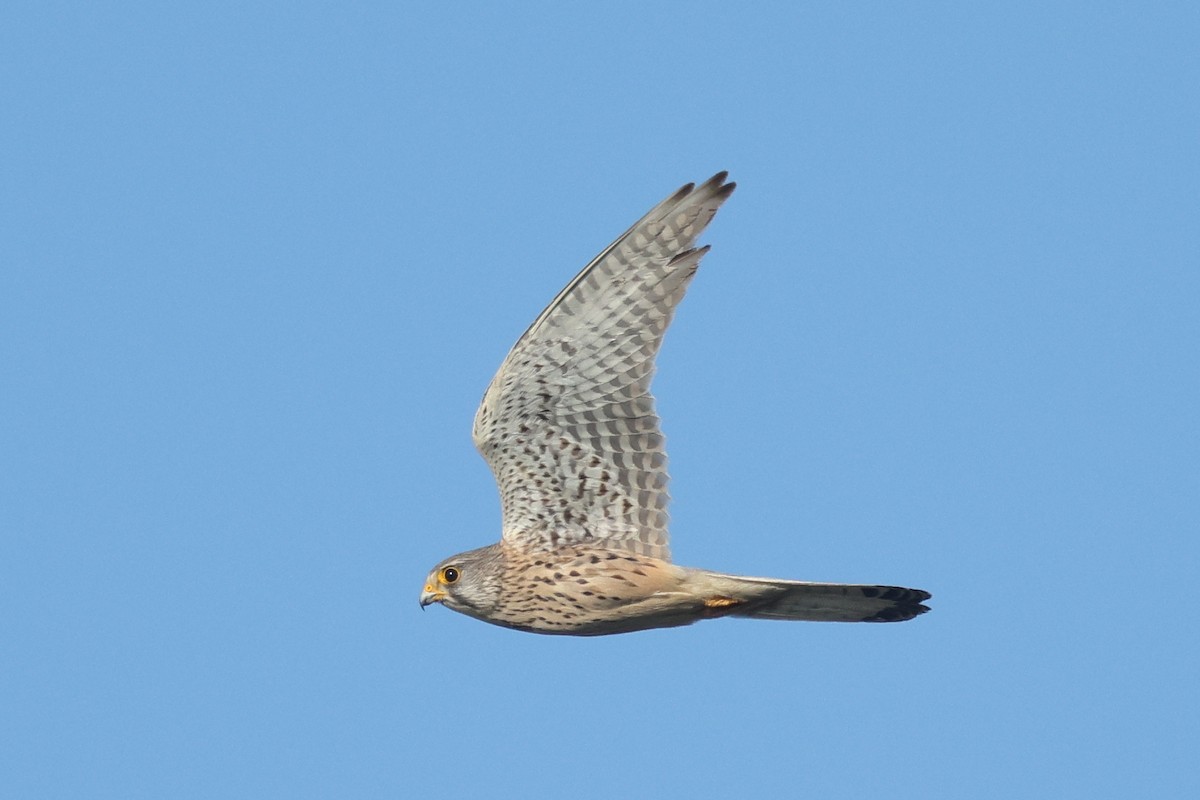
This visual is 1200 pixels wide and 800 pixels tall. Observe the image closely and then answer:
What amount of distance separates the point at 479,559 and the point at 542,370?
132 cm

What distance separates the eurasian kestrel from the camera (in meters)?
11.2

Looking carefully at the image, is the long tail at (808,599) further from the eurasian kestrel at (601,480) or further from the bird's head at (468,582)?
the bird's head at (468,582)

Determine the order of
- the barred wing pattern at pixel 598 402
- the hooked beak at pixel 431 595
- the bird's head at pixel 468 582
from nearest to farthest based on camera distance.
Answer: the barred wing pattern at pixel 598 402 < the bird's head at pixel 468 582 < the hooked beak at pixel 431 595

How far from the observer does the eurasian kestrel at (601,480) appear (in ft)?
36.9

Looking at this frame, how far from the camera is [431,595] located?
11.9 meters

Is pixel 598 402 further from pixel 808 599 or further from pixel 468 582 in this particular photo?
pixel 808 599

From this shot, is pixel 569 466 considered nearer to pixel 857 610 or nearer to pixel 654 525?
pixel 654 525

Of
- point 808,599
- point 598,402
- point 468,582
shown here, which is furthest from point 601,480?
point 808,599

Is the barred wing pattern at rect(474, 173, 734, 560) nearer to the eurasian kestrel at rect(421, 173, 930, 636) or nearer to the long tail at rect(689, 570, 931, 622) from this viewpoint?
the eurasian kestrel at rect(421, 173, 930, 636)

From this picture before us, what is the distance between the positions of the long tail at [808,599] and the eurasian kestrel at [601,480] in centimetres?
1

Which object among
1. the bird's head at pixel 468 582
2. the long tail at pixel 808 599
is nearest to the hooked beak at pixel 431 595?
the bird's head at pixel 468 582

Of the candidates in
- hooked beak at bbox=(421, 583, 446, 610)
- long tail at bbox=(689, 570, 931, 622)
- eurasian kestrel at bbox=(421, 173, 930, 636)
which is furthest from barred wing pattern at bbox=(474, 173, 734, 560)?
hooked beak at bbox=(421, 583, 446, 610)

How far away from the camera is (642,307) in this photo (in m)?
11.3

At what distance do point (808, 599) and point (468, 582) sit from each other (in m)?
2.10
